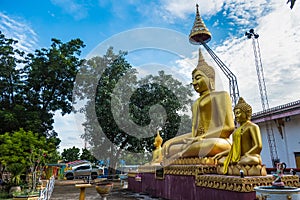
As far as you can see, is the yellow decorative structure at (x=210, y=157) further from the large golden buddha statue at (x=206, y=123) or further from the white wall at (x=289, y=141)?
the white wall at (x=289, y=141)

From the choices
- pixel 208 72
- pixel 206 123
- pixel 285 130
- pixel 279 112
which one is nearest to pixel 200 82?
pixel 208 72

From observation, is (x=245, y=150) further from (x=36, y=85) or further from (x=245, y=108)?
(x=36, y=85)

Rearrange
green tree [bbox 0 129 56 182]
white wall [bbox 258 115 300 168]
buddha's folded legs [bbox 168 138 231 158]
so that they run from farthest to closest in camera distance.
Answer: white wall [bbox 258 115 300 168], green tree [bbox 0 129 56 182], buddha's folded legs [bbox 168 138 231 158]

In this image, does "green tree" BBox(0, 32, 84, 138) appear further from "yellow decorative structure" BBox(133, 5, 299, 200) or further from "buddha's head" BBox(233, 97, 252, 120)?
"buddha's head" BBox(233, 97, 252, 120)

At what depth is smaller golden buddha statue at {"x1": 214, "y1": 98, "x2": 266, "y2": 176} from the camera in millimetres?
3922

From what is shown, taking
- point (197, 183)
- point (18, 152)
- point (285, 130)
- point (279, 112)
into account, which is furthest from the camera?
point (285, 130)

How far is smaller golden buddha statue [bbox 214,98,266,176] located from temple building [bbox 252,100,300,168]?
5.67 meters

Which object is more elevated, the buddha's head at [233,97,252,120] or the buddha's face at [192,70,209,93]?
the buddha's face at [192,70,209,93]

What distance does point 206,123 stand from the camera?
250 inches

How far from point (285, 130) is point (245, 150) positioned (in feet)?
23.6

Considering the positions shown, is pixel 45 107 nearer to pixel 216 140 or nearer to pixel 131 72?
pixel 131 72

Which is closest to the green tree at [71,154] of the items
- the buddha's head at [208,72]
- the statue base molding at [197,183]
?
the statue base molding at [197,183]

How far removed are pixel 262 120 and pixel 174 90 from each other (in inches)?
173

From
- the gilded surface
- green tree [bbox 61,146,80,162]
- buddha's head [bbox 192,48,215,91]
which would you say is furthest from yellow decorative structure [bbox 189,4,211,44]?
green tree [bbox 61,146,80,162]
